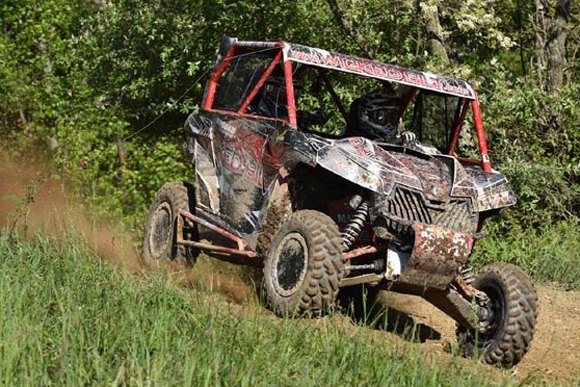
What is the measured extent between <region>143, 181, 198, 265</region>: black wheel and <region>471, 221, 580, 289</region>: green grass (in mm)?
3271

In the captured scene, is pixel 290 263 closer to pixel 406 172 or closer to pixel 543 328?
pixel 406 172

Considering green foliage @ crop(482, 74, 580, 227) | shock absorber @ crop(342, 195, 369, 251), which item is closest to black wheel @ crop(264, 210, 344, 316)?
shock absorber @ crop(342, 195, 369, 251)

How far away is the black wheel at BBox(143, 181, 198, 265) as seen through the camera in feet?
32.0

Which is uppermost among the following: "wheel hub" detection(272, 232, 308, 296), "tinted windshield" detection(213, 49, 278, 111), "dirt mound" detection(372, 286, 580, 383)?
"tinted windshield" detection(213, 49, 278, 111)

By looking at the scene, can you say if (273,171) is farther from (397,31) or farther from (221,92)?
(397,31)

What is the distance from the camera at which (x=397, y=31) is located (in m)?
13.7

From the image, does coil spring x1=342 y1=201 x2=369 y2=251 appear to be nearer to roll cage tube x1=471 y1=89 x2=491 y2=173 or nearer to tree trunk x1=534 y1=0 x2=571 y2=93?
roll cage tube x1=471 y1=89 x2=491 y2=173

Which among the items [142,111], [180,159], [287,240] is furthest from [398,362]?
[142,111]

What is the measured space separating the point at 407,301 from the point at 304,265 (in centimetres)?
236

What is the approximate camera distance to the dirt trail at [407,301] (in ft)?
26.6

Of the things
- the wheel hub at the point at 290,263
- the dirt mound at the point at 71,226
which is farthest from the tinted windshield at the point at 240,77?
the wheel hub at the point at 290,263

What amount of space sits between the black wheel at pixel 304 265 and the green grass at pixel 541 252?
4034 millimetres

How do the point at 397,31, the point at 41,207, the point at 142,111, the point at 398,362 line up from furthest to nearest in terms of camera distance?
1. the point at 142,111
2. the point at 397,31
3. the point at 41,207
4. the point at 398,362

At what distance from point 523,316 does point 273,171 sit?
2153mm
